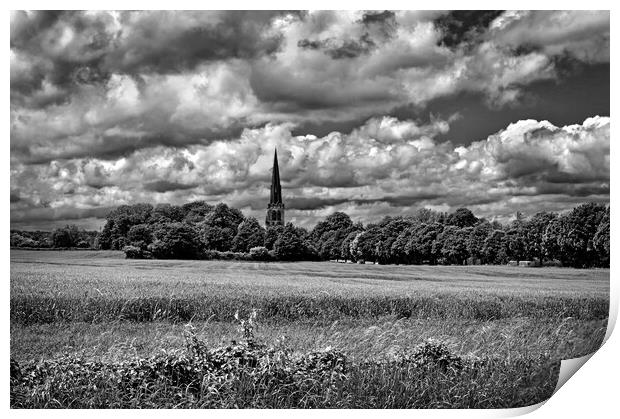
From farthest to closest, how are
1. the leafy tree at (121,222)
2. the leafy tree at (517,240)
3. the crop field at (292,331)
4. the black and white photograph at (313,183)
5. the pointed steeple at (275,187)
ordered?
the leafy tree at (517,240) < the pointed steeple at (275,187) < the leafy tree at (121,222) < the black and white photograph at (313,183) < the crop field at (292,331)

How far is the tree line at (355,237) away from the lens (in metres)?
10.6

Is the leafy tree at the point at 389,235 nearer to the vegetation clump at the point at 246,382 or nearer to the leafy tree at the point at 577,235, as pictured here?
the vegetation clump at the point at 246,382

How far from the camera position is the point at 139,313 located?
10148 mm

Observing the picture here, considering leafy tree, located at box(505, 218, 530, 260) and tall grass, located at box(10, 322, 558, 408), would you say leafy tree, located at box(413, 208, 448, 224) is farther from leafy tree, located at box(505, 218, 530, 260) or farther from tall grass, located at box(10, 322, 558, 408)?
tall grass, located at box(10, 322, 558, 408)

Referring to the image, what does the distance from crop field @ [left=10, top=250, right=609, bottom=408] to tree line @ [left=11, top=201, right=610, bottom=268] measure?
210mm

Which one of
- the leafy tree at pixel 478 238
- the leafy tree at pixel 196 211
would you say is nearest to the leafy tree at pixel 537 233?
the leafy tree at pixel 478 238

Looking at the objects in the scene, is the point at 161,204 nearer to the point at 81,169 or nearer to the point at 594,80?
the point at 81,169

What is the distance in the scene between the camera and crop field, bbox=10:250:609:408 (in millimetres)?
8930

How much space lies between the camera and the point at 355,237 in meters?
11.1

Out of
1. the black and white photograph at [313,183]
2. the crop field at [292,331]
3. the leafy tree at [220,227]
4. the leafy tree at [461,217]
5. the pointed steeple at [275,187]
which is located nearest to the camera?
the crop field at [292,331]

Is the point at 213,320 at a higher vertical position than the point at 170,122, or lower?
lower

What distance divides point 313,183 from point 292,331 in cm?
246
